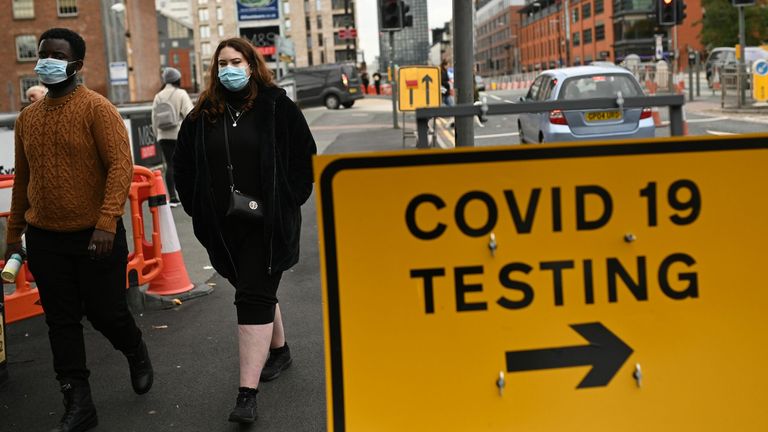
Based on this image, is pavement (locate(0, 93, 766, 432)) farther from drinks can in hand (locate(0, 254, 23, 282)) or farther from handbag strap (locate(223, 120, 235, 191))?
handbag strap (locate(223, 120, 235, 191))

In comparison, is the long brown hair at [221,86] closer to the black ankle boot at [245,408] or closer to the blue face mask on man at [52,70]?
the blue face mask on man at [52,70]

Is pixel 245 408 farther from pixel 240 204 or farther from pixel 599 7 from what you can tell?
pixel 599 7

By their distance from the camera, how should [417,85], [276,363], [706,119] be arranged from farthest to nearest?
[706,119]
[417,85]
[276,363]

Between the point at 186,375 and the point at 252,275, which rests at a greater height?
the point at 252,275

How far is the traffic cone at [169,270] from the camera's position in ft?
21.6

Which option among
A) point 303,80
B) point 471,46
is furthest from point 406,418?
point 303,80

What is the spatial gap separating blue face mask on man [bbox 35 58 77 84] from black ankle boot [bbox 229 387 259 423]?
→ 1.57 meters

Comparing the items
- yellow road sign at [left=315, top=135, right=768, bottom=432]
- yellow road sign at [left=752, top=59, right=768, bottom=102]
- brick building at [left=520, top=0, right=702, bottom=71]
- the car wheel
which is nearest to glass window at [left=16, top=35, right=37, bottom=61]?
the car wheel

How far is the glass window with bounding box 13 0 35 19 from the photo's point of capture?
58622mm

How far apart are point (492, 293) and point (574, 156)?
400 mm

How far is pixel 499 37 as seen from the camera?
164 metres

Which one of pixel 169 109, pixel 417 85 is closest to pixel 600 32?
pixel 417 85

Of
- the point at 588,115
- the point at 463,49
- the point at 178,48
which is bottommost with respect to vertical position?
the point at 588,115

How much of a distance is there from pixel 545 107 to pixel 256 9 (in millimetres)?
31030
